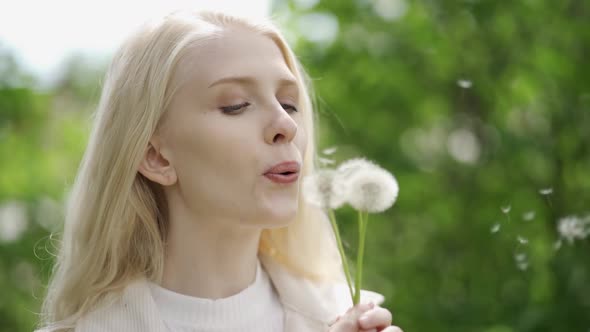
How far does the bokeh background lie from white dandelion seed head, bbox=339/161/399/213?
1829 millimetres

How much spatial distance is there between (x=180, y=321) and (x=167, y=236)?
A: 0.25m

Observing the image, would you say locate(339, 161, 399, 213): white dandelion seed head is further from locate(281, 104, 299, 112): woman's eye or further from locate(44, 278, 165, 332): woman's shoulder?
locate(44, 278, 165, 332): woman's shoulder

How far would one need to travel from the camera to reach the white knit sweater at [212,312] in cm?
182

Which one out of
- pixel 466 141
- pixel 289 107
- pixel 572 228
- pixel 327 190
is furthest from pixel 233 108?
pixel 466 141

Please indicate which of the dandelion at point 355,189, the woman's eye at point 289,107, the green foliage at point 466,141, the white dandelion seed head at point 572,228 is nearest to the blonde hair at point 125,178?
the woman's eye at point 289,107

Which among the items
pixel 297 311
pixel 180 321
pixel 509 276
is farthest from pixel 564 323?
pixel 180 321

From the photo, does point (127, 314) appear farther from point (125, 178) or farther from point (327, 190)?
point (327, 190)

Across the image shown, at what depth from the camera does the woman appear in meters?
1.72

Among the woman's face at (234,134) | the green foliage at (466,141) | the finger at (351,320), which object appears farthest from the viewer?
the green foliage at (466,141)

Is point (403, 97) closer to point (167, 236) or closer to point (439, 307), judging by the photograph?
point (439, 307)

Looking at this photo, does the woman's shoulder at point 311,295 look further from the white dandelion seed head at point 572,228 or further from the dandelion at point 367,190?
the white dandelion seed head at point 572,228

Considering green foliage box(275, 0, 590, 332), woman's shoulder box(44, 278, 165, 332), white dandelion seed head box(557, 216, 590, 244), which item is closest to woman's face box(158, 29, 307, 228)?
woman's shoulder box(44, 278, 165, 332)

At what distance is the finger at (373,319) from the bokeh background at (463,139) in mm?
1818

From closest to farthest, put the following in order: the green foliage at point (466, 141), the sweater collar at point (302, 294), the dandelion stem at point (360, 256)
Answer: the dandelion stem at point (360, 256)
the sweater collar at point (302, 294)
the green foliage at point (466, 141)
